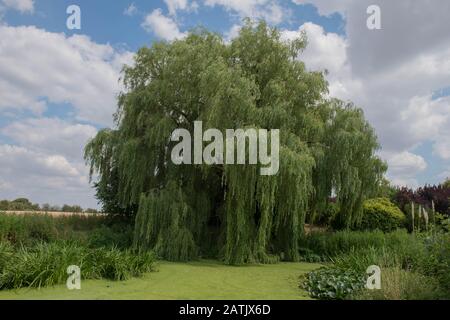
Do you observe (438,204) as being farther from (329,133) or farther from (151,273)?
(151,273)

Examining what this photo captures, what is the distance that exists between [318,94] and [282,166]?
12.0 feet

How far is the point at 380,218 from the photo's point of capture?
1806cm

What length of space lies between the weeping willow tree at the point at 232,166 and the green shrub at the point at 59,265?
8.37 ft

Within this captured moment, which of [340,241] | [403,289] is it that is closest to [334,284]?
[403,289]

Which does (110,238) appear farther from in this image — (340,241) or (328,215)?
(328,215)

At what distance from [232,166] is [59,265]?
4.87m

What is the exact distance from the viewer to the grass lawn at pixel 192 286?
7.39 m

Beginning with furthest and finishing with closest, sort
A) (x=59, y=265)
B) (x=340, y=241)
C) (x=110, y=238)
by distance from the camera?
1. (x=340, y=241)
2. (x=110, y=238)
3. (x=59, y=265)

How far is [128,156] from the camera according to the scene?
13203 millimetres

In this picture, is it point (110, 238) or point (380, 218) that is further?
point (380, 218)

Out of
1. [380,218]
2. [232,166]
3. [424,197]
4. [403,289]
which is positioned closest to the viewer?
[403,289]

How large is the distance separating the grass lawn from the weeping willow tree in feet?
4.96
